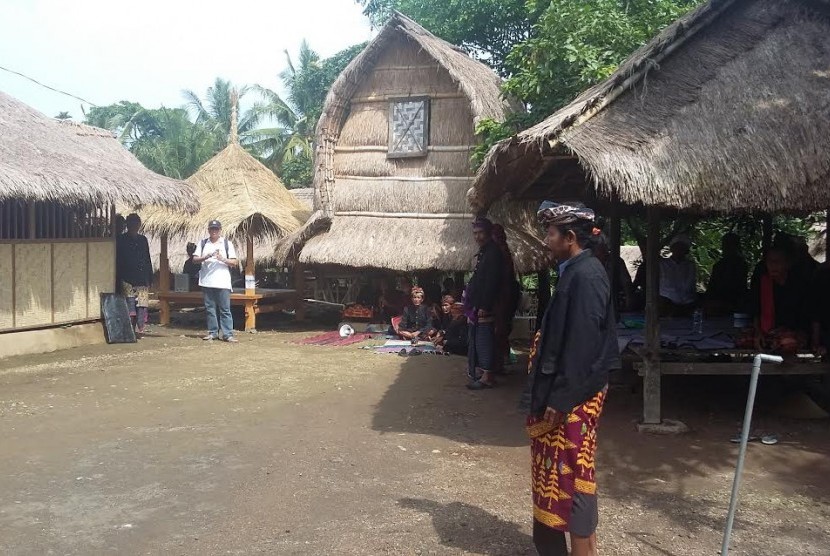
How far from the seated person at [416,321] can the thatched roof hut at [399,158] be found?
766 mm

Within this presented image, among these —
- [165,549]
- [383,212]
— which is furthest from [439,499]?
[383,212]

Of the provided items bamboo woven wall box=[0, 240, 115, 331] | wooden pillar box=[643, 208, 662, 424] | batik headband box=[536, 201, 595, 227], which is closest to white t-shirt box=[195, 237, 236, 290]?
bamboo woven wall box=[0, 240, 115, 331]

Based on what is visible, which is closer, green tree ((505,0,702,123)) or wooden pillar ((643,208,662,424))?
wooden pillar ((643,208,662,424))

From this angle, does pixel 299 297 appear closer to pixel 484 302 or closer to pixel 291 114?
pixel 484 302

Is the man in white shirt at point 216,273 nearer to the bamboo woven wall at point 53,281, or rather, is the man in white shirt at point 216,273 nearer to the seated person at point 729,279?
the bamboo woven wall at point 53,281

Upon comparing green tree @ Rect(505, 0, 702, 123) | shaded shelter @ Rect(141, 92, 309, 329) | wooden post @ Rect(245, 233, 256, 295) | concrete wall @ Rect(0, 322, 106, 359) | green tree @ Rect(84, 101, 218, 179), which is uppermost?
green tree @ Rect(84, 101, 218, 179)

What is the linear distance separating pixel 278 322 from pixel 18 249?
553cm

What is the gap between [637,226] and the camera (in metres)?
14.4

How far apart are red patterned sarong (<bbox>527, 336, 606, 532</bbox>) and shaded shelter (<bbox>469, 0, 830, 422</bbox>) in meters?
2.70

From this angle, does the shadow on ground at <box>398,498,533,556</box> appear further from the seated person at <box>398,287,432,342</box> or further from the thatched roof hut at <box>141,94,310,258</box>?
the thatched roof hut at <box>141,94,310,258</box>

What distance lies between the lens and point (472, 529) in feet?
13.7

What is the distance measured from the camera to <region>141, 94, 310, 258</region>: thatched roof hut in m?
13.0

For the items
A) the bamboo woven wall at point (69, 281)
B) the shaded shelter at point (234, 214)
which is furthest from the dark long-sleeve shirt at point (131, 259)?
the shaded shelter at point (234, 214)

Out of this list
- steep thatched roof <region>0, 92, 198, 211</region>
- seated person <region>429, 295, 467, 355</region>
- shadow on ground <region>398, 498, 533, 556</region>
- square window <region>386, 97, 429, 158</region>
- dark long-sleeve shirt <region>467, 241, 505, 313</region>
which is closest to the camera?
shadow on ground <region>398, 498, 533, 556</region>
